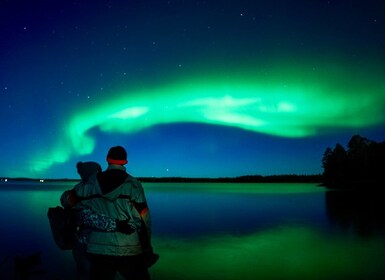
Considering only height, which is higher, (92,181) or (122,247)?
(92,181)

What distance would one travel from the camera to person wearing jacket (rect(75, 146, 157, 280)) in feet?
13.6

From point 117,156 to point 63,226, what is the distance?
1.29 meters

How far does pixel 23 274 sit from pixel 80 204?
6036 mm

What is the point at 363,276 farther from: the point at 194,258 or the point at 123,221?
the point at 123,221

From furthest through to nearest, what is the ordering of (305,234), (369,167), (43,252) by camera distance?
(369,167) < (305,234) < (43,252)

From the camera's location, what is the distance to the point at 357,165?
4023 inches

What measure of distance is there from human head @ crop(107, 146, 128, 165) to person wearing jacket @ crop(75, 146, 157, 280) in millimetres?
11

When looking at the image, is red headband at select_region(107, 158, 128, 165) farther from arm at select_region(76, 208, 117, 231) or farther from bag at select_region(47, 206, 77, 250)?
bag at select_region(47, 206, 77, 250)

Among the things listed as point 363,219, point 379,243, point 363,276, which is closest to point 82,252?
point 363,276

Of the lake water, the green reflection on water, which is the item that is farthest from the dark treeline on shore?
the green reflection on water

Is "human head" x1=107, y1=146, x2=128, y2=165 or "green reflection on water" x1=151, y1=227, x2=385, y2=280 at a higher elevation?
"human head" x1=107, y1=146, x2=128, y2=165

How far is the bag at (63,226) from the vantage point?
4.82 meters

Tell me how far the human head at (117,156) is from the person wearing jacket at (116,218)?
0.04ft

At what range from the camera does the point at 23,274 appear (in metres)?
9.15
